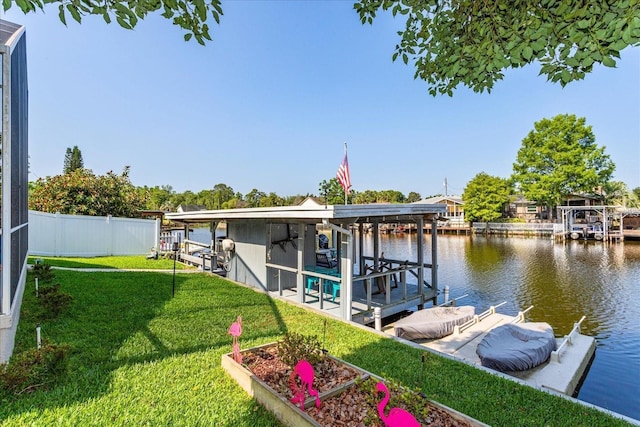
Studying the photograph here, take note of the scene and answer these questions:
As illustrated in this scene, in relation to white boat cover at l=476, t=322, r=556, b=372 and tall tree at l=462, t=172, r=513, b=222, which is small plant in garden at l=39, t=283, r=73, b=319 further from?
tall tree at l=462, t=172, r=513, b=222

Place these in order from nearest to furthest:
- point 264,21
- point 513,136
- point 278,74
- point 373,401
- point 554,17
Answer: point 554,17 < point 373,401 < point 264,21 < point 278,74 < point 513,136

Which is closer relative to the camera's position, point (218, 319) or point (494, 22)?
point (494, 22)

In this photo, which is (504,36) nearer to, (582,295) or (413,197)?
(582,295)

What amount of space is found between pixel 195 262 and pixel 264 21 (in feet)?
31.1

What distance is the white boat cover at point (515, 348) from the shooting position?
552 cm

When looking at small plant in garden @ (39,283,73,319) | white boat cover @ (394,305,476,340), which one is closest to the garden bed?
white boat cover @ (394,305,476,340)

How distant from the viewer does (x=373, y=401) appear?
302 cm

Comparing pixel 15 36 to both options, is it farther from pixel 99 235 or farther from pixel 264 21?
pixel 99 235

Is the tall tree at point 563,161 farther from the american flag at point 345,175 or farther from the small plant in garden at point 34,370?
the small plant in garden at point 34,370

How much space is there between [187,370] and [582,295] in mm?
14578

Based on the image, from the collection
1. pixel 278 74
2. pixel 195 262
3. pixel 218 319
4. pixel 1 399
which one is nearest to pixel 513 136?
pixel 278 74

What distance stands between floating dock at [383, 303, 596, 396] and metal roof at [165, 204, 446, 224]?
291 centimetres

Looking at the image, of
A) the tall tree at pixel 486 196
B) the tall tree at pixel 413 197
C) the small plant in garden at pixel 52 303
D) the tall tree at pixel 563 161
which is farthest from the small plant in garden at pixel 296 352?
the tall tree at pixel 413 197

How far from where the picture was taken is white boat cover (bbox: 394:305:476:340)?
278 inches
